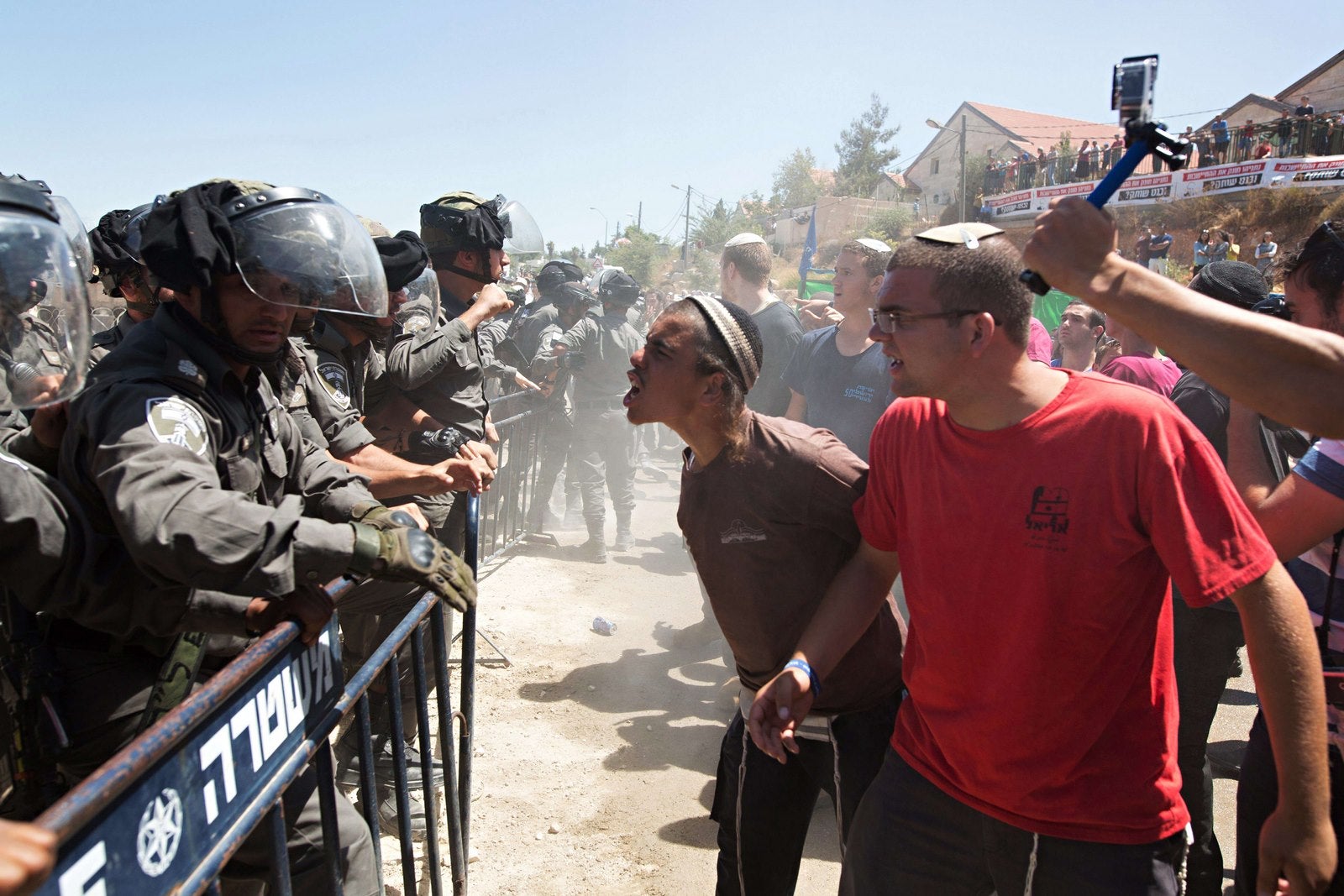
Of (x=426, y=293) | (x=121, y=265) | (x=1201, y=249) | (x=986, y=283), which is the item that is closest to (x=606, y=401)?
(x=426, y=293)

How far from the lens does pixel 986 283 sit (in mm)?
1962

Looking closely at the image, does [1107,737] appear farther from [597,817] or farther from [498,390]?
[498,390]

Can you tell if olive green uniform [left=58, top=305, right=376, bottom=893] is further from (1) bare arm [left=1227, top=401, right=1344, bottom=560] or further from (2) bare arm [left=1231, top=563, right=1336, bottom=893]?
(1) bare arm [left=1227, top=401, right=1344, bottom=560]

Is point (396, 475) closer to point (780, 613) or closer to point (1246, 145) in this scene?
point (780, 613)

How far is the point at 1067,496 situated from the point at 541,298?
24.3 feet

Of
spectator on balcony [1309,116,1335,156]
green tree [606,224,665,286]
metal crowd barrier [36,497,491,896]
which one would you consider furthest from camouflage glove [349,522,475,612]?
green tree [606,224,665,286]

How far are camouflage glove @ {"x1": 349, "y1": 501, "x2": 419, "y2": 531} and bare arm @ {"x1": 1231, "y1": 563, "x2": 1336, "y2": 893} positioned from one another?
1840mm

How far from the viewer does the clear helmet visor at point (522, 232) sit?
6.86 meters

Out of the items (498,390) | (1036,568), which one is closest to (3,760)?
(1036,568)

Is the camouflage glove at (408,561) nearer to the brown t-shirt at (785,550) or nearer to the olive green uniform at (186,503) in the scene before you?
the olive green uniform at (186,503)

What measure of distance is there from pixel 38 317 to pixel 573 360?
607 cm

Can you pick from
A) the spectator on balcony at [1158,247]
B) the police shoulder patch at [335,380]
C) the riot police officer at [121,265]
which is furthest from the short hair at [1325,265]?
the spectator on balcony at [1158,247]

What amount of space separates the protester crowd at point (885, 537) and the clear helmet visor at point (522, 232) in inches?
167

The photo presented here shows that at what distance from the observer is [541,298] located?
8688 millimetres
